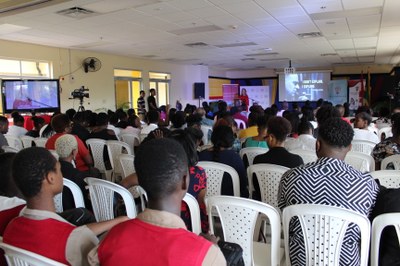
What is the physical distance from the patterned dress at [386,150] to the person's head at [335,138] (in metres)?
1.39

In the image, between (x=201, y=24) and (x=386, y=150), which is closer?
(x=386, y=150)

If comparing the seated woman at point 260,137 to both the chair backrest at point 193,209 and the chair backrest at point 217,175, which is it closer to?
the chair backrest at point 217,175

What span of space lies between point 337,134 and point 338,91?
50.6 ft

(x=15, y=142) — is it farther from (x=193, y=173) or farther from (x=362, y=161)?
(x=362, y=161)

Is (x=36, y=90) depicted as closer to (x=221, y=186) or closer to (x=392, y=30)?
(x=221, y=186)

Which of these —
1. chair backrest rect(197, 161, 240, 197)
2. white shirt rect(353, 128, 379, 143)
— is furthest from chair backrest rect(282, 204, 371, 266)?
white shirt rect(353, 128, 379, 143)

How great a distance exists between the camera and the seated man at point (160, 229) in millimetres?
945

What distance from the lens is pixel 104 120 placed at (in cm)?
499

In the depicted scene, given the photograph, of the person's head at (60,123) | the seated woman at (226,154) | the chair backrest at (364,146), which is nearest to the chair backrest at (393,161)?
the chair backrest at (364,146)

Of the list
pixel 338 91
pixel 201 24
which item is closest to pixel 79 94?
pixel 201 24

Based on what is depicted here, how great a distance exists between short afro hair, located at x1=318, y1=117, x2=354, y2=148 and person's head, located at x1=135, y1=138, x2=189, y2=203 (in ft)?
3.72

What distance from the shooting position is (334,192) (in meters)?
1.69

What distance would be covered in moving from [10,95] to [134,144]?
14.1ft

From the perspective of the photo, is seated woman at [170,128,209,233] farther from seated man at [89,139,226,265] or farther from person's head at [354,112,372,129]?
person's head at [354,112,372,129]
